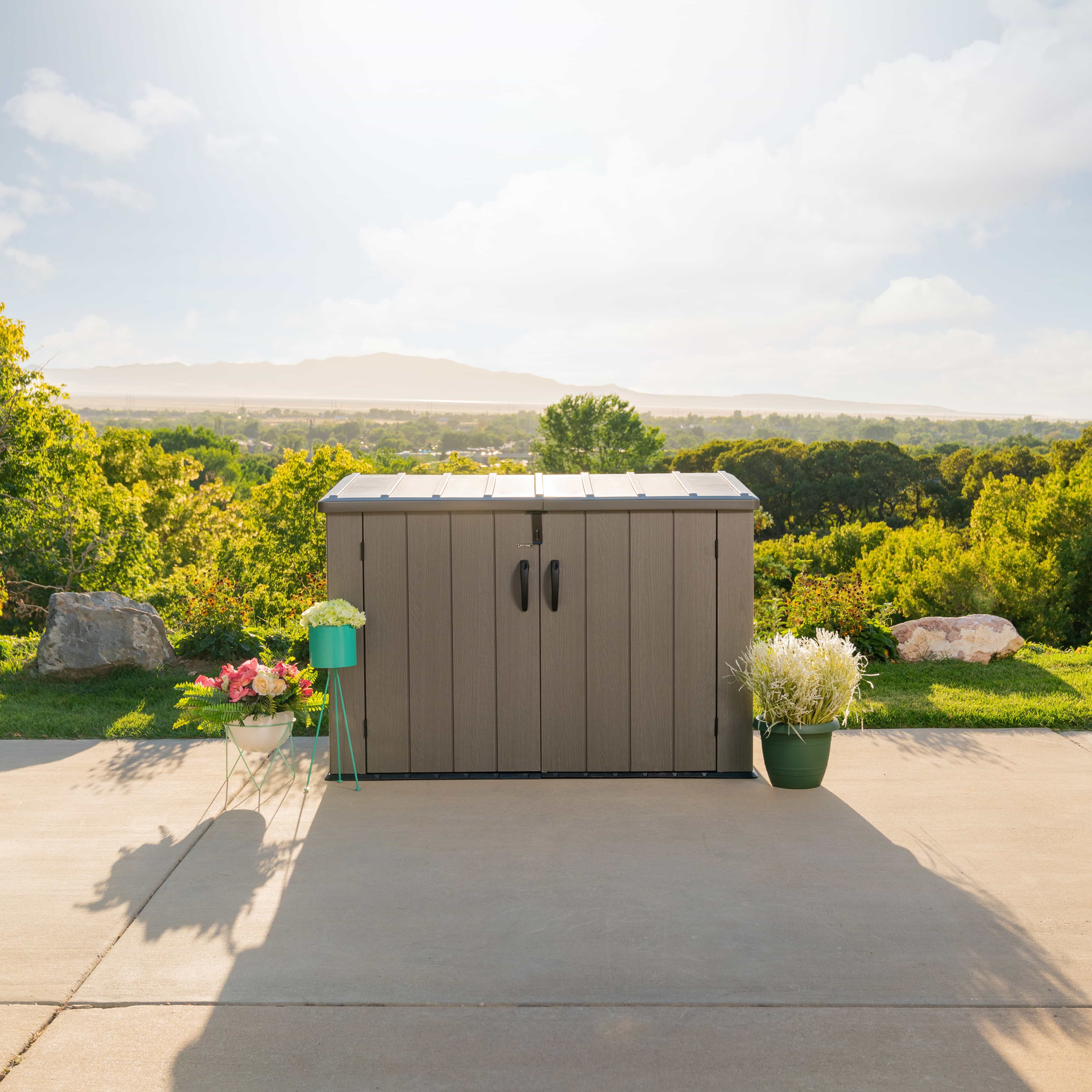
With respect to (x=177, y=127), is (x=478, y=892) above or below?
below

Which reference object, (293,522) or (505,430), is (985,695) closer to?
(293,522)

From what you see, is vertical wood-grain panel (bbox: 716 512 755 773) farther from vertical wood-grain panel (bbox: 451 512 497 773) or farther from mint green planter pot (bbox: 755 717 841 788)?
vertical wood-grain panel (bbox: 451 512 497 773)

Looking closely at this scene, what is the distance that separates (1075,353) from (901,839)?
138 meters

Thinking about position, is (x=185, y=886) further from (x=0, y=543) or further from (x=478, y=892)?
(x=0, y=543)

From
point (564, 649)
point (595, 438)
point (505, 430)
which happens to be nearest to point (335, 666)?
point (564, 649)

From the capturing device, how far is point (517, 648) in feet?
16.6

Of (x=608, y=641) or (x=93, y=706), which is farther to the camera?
(x=93, y=706)

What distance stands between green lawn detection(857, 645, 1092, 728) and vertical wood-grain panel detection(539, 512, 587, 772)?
2.45 m

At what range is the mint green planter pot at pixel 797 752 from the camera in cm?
486

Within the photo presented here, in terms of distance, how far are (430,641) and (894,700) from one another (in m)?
3.91

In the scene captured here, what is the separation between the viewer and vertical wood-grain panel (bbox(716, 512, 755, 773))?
16.5 ft

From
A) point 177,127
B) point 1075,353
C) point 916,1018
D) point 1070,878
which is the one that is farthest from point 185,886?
point 1075,353

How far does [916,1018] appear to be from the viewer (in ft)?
9.20

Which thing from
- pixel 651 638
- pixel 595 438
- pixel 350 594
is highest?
pixel 595 438
